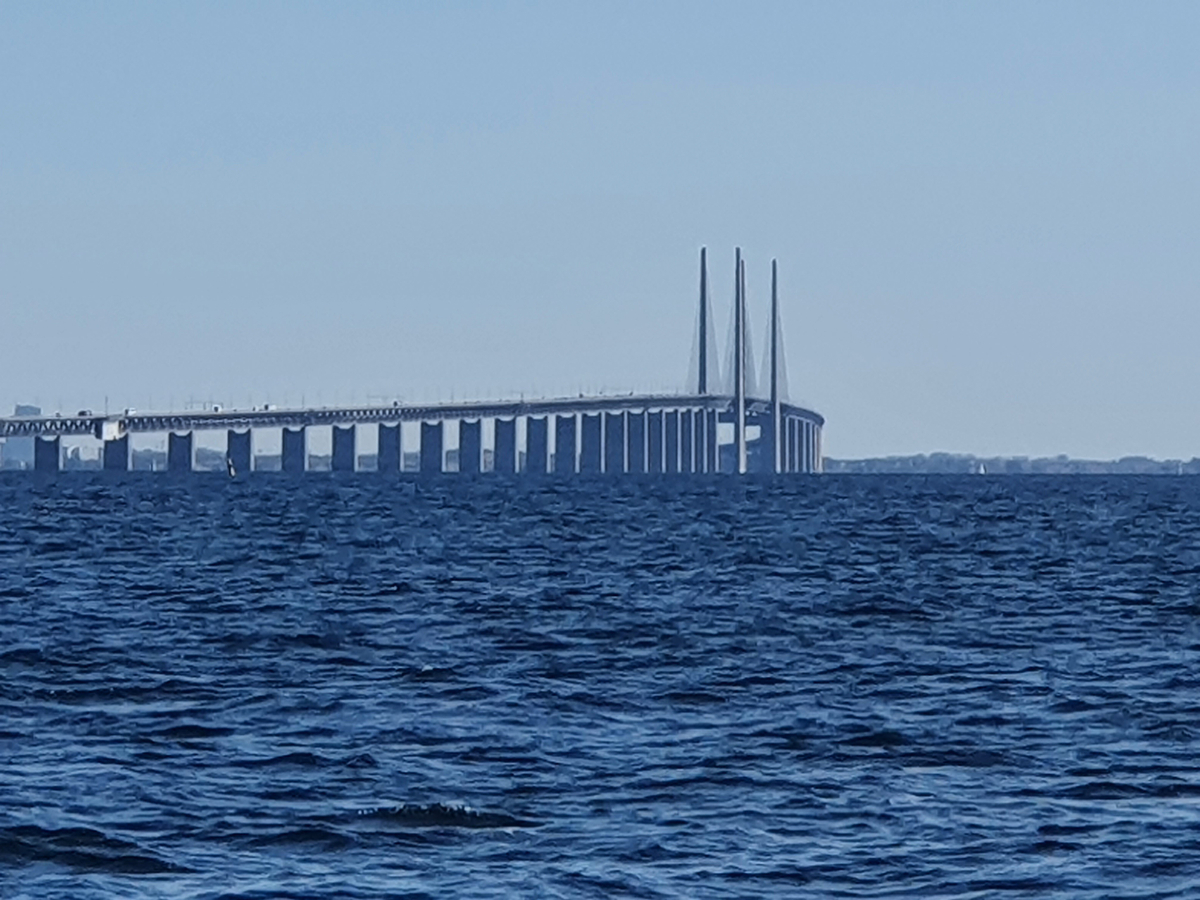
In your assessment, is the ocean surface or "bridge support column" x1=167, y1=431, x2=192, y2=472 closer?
the ocean surface

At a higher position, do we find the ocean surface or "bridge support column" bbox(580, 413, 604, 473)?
"bridge support column" bbox(580, 413, 604, 473)

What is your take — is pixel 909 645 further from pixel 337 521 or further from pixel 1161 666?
pixel 337 521

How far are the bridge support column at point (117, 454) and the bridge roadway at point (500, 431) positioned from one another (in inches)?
2.4

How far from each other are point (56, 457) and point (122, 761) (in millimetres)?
146264

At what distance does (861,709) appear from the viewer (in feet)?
68.0

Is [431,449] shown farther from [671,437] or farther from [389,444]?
[671,437]

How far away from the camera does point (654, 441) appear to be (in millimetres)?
168125

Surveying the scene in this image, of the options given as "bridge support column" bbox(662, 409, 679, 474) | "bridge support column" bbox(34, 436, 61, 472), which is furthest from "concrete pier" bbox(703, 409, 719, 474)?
"bridge support column" bbox(34, 436, 61, 472)

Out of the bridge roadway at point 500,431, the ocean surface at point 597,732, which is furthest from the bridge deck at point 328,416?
A: the ocean surface at point 597,732

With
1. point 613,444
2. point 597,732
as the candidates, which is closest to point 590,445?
point 613,444

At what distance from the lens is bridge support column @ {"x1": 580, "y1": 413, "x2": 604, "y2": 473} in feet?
554

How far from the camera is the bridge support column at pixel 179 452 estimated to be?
162m

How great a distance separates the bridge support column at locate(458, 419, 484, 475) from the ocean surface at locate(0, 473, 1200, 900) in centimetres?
12556

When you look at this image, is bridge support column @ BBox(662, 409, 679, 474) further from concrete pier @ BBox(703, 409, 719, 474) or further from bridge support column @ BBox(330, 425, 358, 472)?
bridge support column @ BBox(330, 425, 358, 472)
